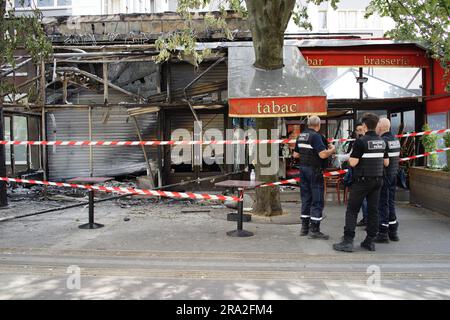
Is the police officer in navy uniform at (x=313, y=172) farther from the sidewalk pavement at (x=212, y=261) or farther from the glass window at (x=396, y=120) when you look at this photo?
the glass window at (x=396, y=120)

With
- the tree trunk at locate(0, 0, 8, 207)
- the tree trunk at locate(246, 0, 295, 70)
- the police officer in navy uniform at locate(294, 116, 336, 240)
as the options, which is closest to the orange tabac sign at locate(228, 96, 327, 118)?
the tree trunk at locate(246, 0, 295, 70)

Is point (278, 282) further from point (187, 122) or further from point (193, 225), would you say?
point (187, 122)

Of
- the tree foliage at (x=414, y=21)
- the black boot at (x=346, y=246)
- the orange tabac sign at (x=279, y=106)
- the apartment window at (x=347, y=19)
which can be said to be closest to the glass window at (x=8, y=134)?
the tree foliage at (x=414, y=21)

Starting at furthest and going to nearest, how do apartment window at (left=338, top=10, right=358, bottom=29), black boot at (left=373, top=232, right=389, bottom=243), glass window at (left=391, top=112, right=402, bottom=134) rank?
apartment window at (left=338, top=10, right=358, bottom=29) → glass window at (left=391, top=112, right=402, bottom=134) → black boot at (left=373, top=232, right=389, bottom=243)

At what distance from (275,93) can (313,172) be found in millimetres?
2302

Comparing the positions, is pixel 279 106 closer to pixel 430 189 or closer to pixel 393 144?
pixel 393 144

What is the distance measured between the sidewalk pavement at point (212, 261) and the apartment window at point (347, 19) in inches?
683

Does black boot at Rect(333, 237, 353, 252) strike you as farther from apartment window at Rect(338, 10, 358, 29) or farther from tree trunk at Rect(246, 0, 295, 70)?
apartment window at Rect(338, 10, 358, 29)

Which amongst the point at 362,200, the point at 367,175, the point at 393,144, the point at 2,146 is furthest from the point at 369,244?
the point at 2,146

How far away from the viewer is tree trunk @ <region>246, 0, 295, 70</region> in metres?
8.90

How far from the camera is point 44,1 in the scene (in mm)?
16625

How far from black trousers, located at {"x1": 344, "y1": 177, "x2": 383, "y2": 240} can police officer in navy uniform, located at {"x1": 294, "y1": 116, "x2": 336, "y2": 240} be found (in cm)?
82

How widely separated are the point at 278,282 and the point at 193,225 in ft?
11.5
